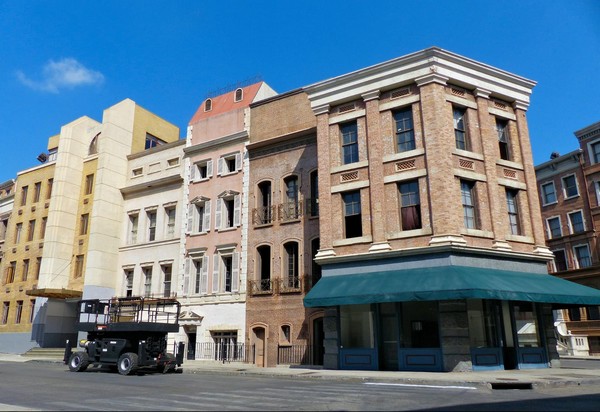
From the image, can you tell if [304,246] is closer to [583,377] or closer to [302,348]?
[302,348]

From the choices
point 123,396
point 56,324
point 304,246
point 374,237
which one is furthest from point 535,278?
point 56,324

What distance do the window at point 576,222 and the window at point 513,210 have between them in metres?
22.3

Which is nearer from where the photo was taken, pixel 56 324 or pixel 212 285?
pixel 212 285

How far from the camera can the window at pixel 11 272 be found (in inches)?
1532

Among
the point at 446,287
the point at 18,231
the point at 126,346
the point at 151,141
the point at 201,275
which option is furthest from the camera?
the point at 18,231

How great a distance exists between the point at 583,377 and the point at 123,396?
13.6m

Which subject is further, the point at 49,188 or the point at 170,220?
the point at 49,188

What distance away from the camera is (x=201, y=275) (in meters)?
28.6

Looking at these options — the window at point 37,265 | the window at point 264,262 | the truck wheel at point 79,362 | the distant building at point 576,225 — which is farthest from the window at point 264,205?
the distant building at point 576,225

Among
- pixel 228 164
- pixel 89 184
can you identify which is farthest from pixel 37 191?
pixel 228 164

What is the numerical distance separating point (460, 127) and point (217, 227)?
1453 centimetres

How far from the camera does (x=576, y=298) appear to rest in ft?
63.8

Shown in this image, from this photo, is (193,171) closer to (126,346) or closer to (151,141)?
(151,141)

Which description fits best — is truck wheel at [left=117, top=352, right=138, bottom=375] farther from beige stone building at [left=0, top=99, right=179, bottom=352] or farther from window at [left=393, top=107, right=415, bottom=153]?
beige stone building at [left=0, top=99, right=179, bottom=352]
